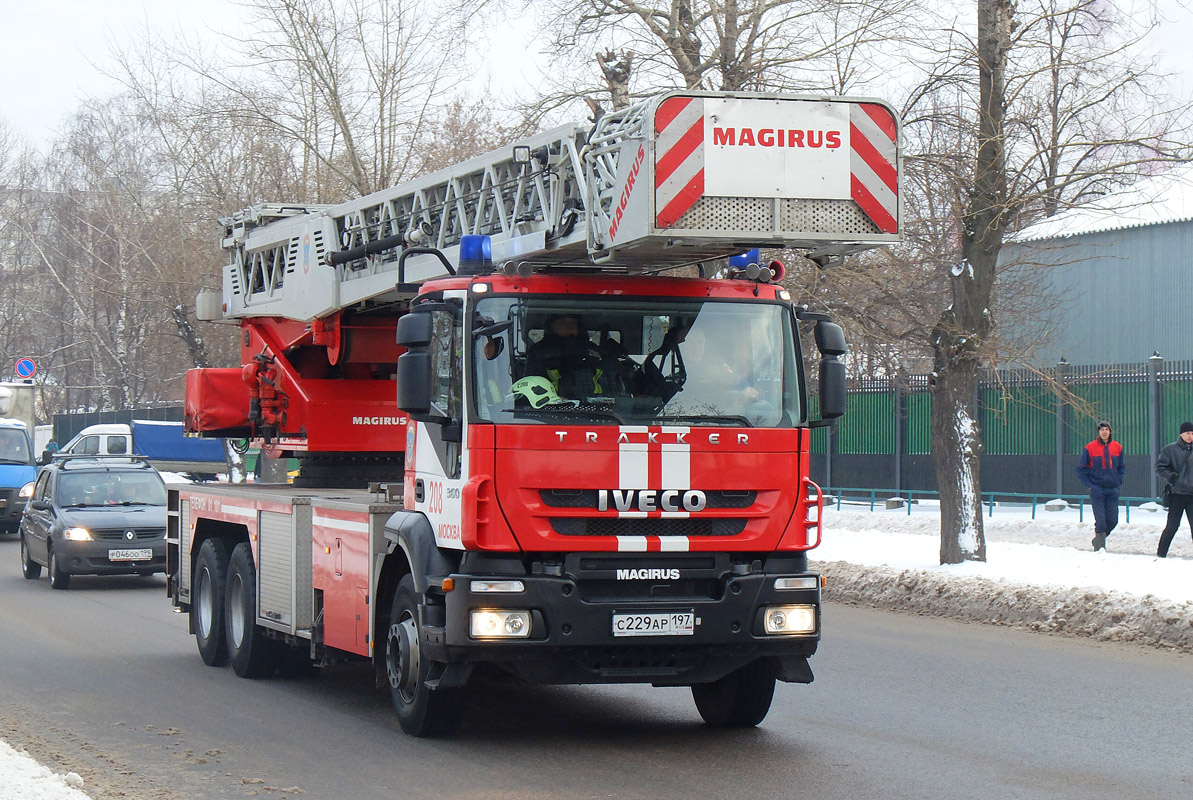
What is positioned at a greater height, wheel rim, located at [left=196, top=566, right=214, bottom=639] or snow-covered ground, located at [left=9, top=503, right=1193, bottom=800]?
wheel rim, located at [left=196, top=566, right=214, bottom=639]

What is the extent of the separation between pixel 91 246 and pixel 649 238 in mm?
41690

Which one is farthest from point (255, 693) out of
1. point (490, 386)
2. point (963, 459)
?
point (963, 459)

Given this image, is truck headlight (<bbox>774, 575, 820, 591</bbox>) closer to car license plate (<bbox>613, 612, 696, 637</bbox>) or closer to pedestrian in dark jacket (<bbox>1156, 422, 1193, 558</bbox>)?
car license plate (<bbox>613, 612, 696, 637</bbox>)

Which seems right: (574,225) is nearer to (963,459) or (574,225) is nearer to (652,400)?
(652,400)

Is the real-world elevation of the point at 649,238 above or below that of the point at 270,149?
below

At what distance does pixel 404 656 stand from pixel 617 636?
4.46ft

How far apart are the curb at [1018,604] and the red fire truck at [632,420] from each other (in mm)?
5582

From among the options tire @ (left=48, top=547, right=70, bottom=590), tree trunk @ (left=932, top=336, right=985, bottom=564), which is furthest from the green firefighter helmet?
tire @ (left=48, top=547, right=70, bottom=590)

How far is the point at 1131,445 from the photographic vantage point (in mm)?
24406

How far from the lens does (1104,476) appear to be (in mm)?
19766

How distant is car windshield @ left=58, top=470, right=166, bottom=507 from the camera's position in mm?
19719

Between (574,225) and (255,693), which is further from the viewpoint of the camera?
(255,693)

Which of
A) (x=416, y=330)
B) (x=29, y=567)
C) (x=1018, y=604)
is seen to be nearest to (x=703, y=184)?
(x=416, y=330)

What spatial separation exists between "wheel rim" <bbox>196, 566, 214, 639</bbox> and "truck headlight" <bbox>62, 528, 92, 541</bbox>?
6836mm
